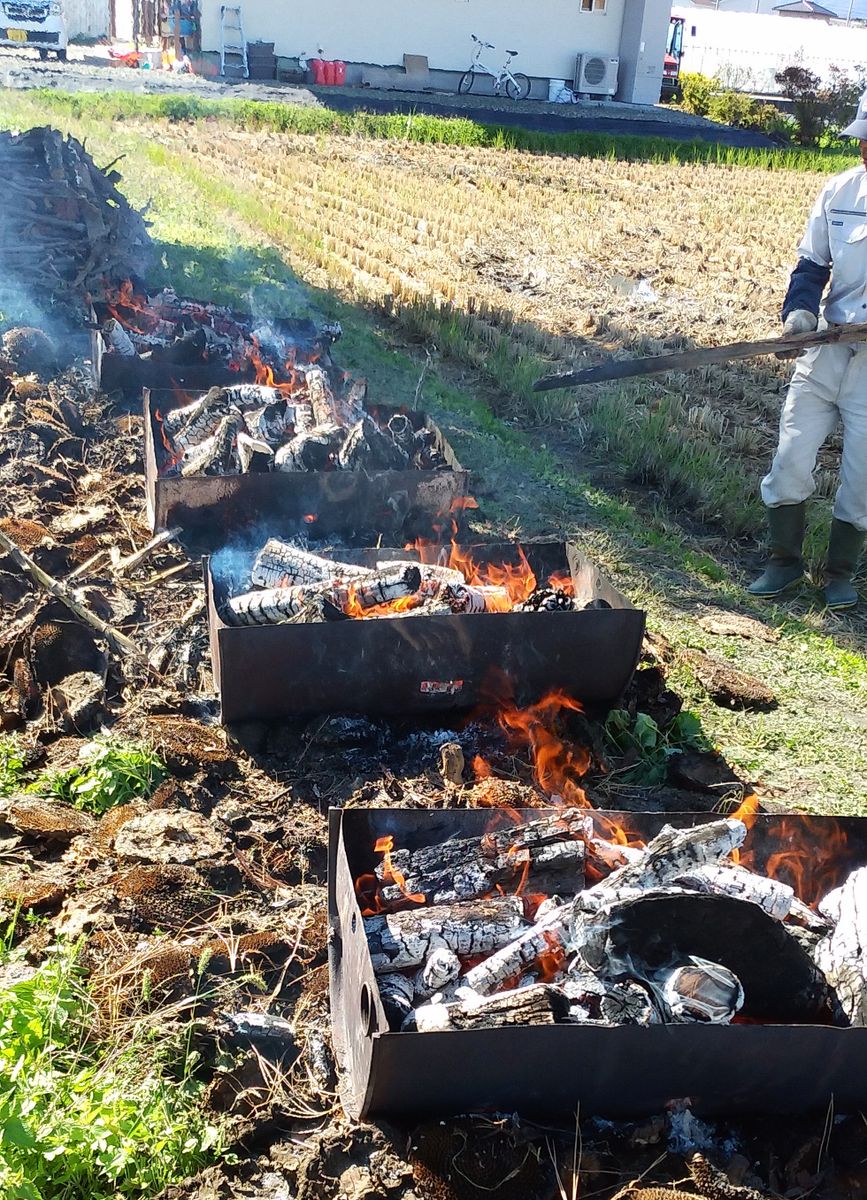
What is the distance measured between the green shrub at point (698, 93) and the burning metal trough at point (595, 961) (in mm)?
41078

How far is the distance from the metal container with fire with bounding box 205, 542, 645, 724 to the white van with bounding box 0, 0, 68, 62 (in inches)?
1368

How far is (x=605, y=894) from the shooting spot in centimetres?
365

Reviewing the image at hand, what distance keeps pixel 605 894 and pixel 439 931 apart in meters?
0.57

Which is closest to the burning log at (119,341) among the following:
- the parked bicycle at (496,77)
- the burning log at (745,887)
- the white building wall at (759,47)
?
the burning log at (745,887)

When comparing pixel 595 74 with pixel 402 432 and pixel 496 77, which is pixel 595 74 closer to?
pixel 496 77

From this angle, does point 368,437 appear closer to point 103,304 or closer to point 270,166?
point 103,304

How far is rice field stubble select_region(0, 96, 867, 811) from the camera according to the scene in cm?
649

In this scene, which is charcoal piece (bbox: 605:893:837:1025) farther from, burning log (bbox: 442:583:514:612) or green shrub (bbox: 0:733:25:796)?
green shrub (bbox: 0:733:25:796)

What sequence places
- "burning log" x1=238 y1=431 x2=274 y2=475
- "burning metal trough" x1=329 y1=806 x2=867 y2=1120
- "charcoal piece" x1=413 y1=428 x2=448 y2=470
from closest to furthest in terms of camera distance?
"burning metal trough" x1=329 y1=806 x2=867 y2=1120
"burning log" x1=238 y1=431 x2=274 y2=475
"charcoal piece" x1=413 y1=428 x2=448 y2=470

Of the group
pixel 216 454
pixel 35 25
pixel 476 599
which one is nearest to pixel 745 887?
pixel 476 599

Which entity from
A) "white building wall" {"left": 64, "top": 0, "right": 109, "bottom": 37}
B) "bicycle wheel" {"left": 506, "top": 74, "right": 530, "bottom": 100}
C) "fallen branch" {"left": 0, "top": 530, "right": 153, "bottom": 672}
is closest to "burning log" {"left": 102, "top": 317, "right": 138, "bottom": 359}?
"fallen branch" {"left": 0, "top": 530, "right": 153, "bottom": 672}

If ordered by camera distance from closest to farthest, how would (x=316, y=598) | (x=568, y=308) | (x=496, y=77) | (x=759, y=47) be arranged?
1. (x=316, y=598)
2. (x=568, y=308)
3. (x=496, y=77)
4. (x=759, y=47)

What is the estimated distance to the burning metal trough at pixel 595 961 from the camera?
3.17 metres

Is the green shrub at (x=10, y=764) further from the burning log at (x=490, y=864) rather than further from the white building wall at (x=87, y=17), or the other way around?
the white building wall at (x=87, y=17)
